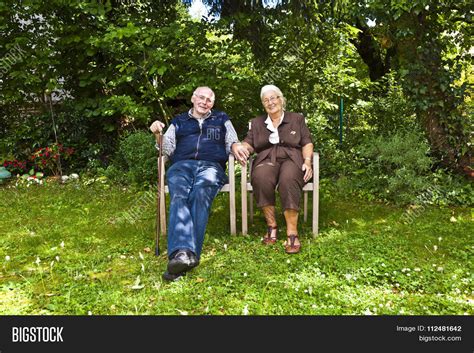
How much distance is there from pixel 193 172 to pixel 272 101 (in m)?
0.89

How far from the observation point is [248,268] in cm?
310

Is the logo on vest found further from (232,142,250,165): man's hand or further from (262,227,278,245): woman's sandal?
(262,227,278,245): woman's sandal

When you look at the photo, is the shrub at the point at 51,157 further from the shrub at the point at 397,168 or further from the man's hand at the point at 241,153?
the shrub at the point at 397,168

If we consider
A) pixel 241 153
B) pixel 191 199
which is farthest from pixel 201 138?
pixel 191 199

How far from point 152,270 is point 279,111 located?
5.51ft

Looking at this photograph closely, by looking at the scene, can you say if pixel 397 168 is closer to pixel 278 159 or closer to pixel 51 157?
pixel 278 159

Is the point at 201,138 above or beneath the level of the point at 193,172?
above

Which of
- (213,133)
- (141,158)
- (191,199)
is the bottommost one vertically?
(191,199)

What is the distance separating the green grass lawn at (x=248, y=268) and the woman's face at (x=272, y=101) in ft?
3.63

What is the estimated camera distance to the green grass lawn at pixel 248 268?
2.60m

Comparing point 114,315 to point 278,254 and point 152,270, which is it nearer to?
point 152,270

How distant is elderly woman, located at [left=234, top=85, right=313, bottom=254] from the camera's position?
3.44m

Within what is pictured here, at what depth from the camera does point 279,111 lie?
12.1ft

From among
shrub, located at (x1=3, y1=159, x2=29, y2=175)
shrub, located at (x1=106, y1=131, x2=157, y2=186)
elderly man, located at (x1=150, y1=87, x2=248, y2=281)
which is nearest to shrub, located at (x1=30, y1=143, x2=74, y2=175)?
shrub, located at (x1=3, y1=159, x2=29, y2=175)
